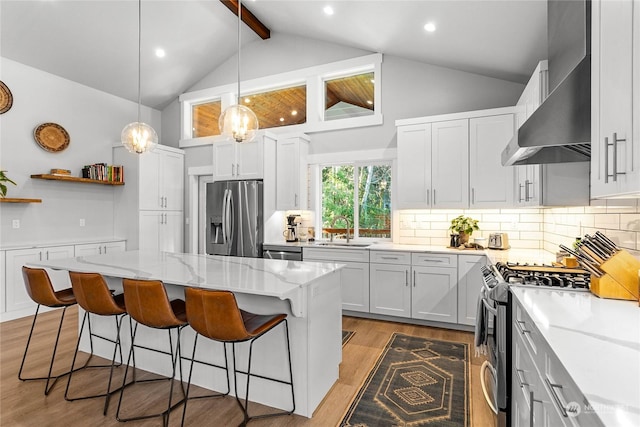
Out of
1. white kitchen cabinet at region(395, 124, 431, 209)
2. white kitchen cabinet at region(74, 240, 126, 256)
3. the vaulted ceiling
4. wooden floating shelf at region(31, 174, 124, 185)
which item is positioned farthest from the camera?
white kitchen cabinet at region(74, 240, 126, 256)

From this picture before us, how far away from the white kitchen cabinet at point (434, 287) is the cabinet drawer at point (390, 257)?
7cm

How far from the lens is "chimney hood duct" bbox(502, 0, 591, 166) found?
1.56 metres

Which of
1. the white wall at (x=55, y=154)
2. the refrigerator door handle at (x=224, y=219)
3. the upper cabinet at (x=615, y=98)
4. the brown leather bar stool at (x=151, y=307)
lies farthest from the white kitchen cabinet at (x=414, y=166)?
the white wall at (x=55, y=154)

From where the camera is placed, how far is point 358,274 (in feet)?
13.6

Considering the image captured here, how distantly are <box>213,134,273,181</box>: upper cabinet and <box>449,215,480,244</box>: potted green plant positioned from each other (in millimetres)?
2640

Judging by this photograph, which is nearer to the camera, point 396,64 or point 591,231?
point 591,231

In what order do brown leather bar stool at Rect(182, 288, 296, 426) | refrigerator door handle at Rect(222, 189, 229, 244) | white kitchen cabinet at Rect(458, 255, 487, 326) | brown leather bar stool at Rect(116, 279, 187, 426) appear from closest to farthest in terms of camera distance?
brown leather bar stool at Rect(182, 288, 296, 426), brown leather bar stool at Rect(116, 279, 187, 426), white kitchen cabinet at Rect(458, 255, 487, 326), refrigerator door handle at Rect(222, 189, 229, 244)

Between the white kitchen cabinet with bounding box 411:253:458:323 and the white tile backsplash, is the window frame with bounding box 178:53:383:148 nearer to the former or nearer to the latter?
the white tile backsplash

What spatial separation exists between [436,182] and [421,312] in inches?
60.8

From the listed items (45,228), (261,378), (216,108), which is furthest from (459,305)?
(45,228)

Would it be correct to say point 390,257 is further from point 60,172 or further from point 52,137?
point 52,137

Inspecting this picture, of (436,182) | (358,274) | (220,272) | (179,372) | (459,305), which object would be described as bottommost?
(179,372)

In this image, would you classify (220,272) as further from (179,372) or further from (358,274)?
(358,274)

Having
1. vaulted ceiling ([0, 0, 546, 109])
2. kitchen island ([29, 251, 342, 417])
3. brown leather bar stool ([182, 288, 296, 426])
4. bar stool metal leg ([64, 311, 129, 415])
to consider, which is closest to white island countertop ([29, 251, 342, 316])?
Answer: kitchen island ([29, 251, 342, 417])
